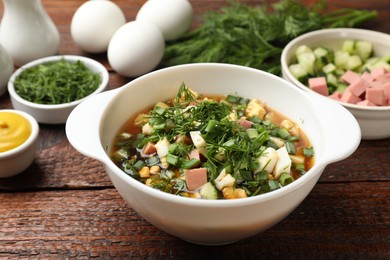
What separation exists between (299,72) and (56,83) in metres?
1.26

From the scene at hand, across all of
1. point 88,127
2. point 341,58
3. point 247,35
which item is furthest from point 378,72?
point 88,127

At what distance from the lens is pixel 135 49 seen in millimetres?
2691

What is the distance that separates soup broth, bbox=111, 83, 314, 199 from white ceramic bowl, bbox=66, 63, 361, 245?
6 centimetres

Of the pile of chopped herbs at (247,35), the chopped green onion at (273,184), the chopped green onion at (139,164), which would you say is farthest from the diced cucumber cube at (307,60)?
the chopped green onion at (139,164)

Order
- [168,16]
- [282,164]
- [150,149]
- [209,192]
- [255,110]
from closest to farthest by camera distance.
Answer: [209,192] → [282,164] → [150,149] → [255,110] → [168,16]

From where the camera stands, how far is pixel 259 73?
203cm

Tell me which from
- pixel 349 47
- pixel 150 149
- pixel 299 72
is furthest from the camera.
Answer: pixel 349 47

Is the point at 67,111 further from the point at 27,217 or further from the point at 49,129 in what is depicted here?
the point at 27,217

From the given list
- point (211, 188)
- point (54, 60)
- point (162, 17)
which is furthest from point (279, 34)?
point (211, 188)

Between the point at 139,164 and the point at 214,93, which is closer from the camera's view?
the point at 139,164

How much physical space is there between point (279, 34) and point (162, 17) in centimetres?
70

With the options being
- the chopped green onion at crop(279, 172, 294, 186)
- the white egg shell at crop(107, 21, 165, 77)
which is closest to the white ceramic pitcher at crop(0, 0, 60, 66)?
the white egg shell at crop(107, 21, 165, 77)

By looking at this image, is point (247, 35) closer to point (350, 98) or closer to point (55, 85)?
point (350, 98)

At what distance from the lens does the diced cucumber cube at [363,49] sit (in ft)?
9.16
